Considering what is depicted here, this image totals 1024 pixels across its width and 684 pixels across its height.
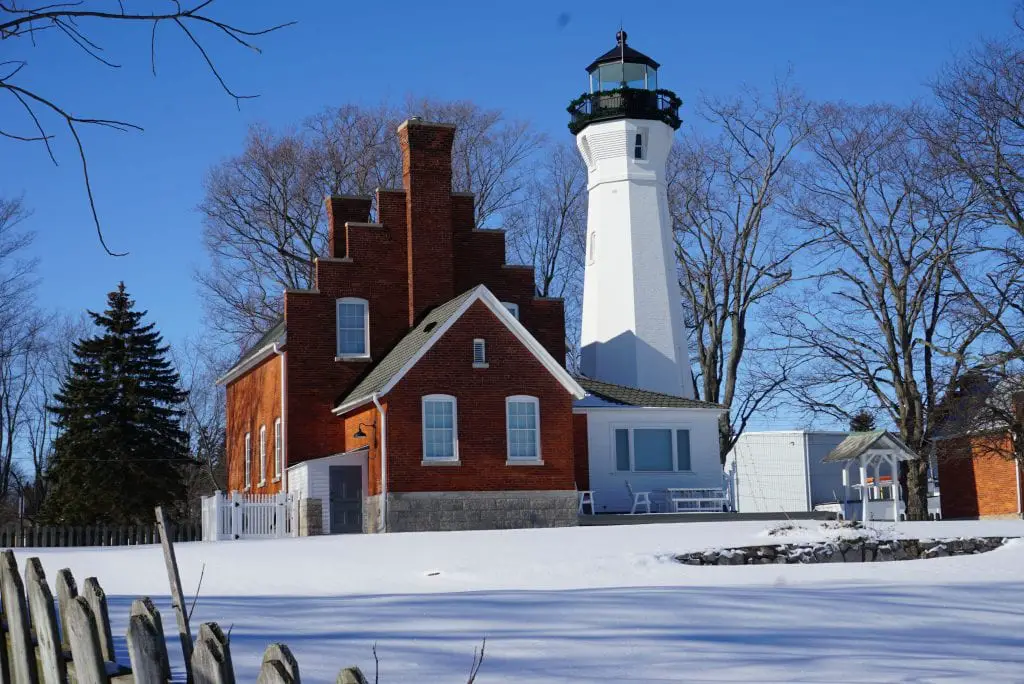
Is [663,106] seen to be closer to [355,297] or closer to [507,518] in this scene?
[355,297]

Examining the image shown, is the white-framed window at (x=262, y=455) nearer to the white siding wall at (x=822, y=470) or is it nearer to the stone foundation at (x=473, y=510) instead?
the stone foundation at (x=473, y=510)

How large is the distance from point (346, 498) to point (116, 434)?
1397 centimetres

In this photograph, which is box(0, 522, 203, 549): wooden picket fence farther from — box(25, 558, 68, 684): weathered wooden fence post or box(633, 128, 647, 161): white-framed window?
box(25, 558, 68, 684): weathered wooden fence post

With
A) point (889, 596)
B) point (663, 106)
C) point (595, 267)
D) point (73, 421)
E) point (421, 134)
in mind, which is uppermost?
point (663, 106)

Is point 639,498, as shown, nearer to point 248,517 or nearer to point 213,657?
point 248,517

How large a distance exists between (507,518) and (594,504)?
13.3ft

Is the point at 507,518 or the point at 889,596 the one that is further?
the point at 507,518

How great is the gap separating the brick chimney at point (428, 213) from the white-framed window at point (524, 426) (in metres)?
4.45

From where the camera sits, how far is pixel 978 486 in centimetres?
4366

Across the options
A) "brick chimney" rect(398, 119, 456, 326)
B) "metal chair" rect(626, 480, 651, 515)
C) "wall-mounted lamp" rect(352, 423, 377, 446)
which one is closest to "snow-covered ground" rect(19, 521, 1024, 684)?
"wall-mounted lamp" rect(352, 423, 377, 446)

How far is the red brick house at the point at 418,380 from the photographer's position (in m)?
28.0

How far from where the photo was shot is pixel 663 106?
38.4m

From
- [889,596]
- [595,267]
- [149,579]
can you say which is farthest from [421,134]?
[889,596]

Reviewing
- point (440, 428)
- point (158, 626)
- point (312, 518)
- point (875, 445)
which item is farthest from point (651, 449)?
point (158, 626)
